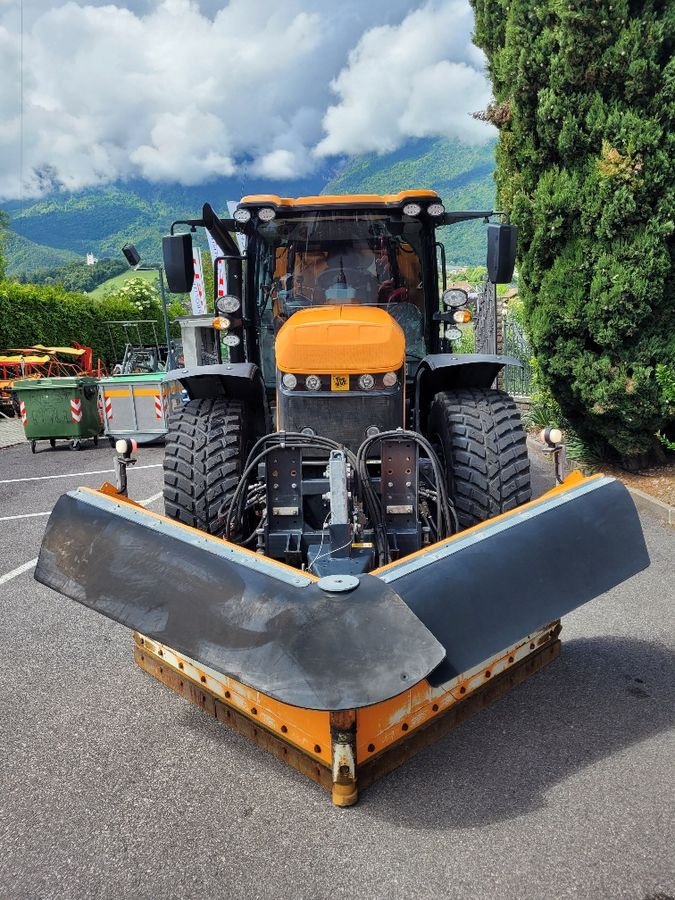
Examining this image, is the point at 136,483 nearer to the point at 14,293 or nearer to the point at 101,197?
the point at 14,293

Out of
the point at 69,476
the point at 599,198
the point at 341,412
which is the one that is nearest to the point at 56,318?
the point at 69,476

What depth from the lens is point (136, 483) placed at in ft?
29.0

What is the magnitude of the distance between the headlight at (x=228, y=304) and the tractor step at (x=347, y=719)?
2.25m

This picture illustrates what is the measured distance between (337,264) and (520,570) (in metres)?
2.51

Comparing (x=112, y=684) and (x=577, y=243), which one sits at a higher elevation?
(x=577, y=243)

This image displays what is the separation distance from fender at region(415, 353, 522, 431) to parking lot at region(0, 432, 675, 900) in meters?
1.60

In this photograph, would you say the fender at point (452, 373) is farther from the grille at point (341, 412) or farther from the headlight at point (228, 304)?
the headlight at point (228, 304)

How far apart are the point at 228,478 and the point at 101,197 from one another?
619 ft

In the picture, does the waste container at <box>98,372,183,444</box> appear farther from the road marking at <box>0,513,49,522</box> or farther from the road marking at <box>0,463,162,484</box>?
the road marking at <box>0,513,49,522</box>

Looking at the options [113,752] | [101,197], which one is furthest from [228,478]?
[101,197]

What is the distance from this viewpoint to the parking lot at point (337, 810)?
2.11 metres

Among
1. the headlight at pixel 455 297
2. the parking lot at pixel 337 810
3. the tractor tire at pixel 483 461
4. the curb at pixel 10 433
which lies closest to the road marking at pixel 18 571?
the parking lot at pixel 337 810

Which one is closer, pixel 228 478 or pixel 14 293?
pixel 228 478

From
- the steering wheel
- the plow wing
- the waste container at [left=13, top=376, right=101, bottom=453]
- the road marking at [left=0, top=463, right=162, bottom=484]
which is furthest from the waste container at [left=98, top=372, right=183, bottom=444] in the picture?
the plow wing
